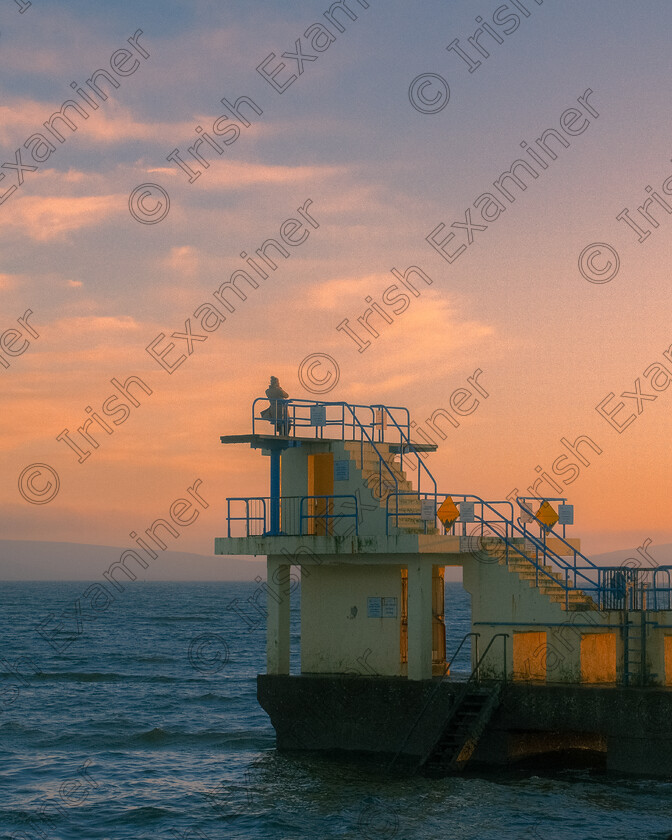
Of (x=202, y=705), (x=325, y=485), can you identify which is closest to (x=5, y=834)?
(x=325, y=485)

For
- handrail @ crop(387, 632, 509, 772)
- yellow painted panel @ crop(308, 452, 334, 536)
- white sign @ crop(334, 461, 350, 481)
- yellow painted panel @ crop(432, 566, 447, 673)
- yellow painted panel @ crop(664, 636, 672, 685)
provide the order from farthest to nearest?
1. yellow painted panel @ crop(432, 566, 447, 673)
2. yellow painted panel @ crop(308, 452, 334, 536)
3. white sign @ crop(334, 461, 350, 481)
4. yellow painted panel @ crop(664, 636, 672, 685)
5. handrail @ crop(387, 632, 509, 772)

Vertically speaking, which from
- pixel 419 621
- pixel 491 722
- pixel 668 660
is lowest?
pixel 491 722

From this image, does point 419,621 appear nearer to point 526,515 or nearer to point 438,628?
point 438,628

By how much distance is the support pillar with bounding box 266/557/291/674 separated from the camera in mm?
35219

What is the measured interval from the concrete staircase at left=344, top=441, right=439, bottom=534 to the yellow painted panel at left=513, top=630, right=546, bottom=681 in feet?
12.3

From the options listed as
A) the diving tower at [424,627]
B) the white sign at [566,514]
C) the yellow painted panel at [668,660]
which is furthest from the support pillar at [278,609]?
the yellow painted panel at [668,660]

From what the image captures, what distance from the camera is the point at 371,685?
33.3 metres

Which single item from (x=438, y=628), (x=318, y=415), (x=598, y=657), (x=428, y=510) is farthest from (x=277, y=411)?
(x=598, y=657)

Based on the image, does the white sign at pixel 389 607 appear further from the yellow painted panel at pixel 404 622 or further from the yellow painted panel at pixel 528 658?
the yellow painted panel at pixel 528 658

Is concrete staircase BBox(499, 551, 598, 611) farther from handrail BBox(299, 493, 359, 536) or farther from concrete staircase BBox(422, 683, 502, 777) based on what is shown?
handrail BBox(299, 493, 359, 536)

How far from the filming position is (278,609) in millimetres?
35438

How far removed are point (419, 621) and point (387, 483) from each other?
164 inches

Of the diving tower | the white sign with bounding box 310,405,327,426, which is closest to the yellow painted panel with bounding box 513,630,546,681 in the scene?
the diving tower

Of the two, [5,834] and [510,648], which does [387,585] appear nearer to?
[510,648]
